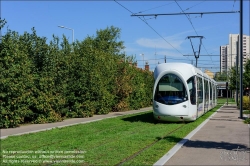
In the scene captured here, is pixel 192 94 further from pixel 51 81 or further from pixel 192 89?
pixel 51 81

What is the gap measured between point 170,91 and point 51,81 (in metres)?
6.29

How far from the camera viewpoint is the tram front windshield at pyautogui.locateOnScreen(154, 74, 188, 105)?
18.1m

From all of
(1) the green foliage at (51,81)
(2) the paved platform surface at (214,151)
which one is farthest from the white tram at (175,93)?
(1) the green foliage at (51,81)

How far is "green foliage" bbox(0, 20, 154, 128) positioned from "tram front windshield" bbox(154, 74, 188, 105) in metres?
5.46

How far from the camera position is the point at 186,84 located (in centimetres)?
1820

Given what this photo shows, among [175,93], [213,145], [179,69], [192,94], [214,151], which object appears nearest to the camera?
[214,151]

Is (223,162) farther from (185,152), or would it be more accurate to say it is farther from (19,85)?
(19,85)

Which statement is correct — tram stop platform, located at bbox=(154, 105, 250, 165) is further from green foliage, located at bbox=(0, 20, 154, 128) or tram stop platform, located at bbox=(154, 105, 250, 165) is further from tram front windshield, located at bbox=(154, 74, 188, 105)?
green foliage, located at bbox=(0, 20, 154, 128)

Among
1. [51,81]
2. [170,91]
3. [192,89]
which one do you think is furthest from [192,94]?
[51,81]

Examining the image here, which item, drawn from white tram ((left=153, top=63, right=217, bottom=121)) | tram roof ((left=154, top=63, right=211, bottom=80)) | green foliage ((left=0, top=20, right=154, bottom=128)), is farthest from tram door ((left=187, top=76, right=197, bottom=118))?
green foliage ((left=0, top=20, right=154, bottom=128))

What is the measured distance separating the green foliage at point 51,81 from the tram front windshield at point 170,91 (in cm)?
546

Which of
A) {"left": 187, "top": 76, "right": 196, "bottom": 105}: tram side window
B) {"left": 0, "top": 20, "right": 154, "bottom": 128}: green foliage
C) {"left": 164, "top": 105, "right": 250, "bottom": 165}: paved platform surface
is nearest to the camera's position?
{"left": 164, "top": 105, "right": 250, "bottom": 165}: paved platform surface

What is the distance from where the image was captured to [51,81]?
1870 cm

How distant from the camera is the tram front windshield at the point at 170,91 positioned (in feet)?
59.3
